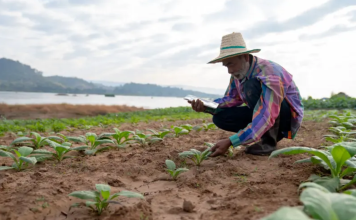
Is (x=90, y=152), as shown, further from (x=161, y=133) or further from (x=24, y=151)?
(x=161, y=133)

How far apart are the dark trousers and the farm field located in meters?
0.33

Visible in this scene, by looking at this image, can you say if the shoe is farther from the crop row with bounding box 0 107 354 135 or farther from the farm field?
the crop row with bounding box 0 107 354 135

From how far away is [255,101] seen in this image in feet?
10.1

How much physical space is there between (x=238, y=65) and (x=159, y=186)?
1.37m

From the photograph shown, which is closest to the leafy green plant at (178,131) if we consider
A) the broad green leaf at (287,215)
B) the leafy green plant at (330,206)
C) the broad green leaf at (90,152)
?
the broad green leaf at (90,152)

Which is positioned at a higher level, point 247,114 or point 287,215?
point 247,114

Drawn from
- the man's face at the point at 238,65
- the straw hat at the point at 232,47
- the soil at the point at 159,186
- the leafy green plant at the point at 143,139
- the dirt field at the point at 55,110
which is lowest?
the dirt field at the point at 55,110

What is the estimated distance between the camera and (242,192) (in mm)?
1936

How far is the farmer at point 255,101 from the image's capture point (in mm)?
2674

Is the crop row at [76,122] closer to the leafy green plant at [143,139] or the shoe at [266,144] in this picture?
the leafy green plant at [143,139]

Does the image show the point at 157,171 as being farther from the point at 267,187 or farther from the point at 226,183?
the point at 267,187

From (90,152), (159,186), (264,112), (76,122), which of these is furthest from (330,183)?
(76,122)

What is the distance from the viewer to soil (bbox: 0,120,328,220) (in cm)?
178

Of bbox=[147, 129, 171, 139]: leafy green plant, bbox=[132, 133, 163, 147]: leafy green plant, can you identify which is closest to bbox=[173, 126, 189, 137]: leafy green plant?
bbox=[147, 129, 171, 139]: leafy green plant
